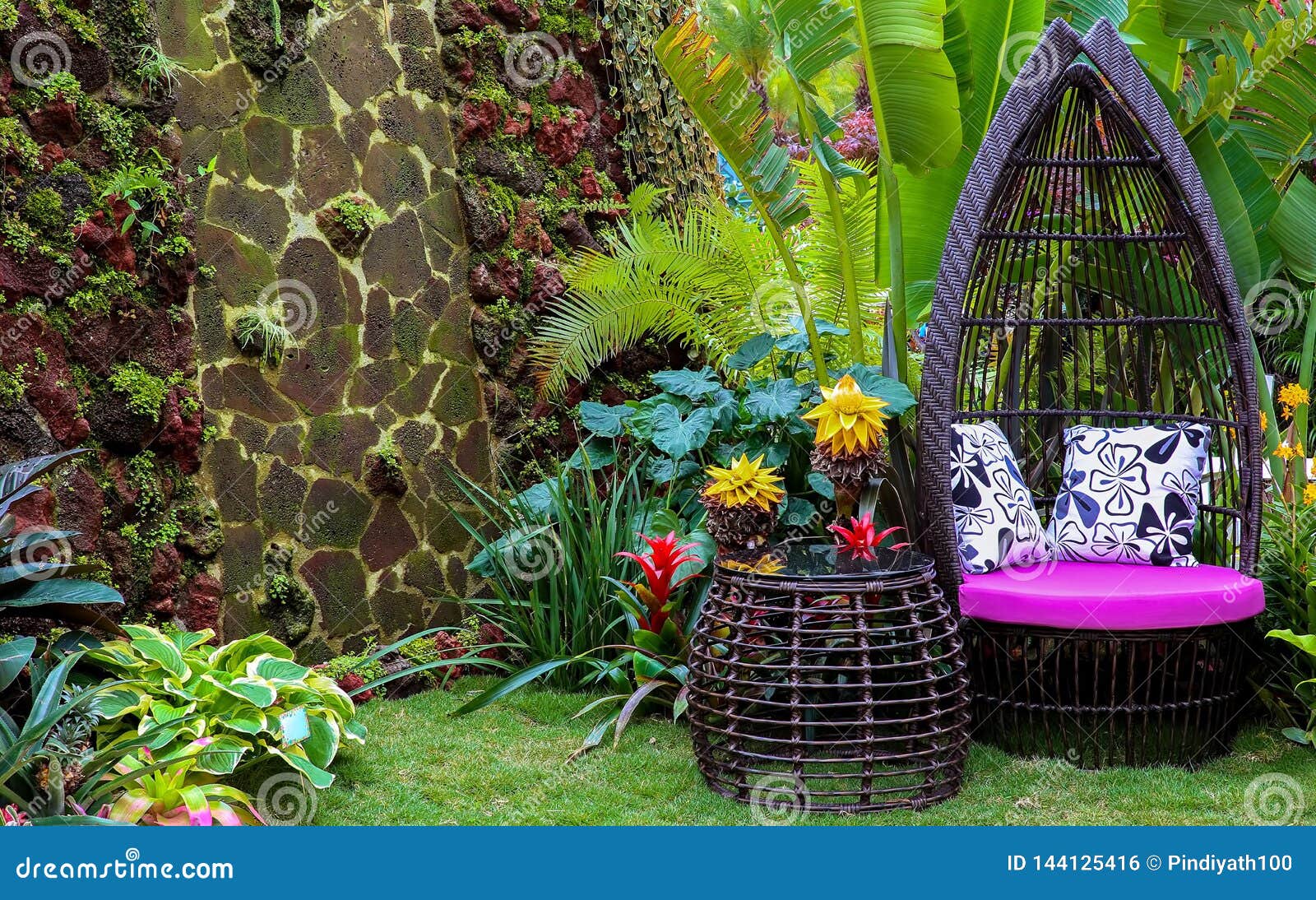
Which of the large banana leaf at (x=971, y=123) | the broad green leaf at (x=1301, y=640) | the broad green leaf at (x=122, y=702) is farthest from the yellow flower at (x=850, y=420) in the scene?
the broad green leaf at (x=122, y=702)

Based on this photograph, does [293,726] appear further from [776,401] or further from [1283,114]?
[1283,114]

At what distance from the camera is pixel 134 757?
112 inches

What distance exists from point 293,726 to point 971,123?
3332 millimetres

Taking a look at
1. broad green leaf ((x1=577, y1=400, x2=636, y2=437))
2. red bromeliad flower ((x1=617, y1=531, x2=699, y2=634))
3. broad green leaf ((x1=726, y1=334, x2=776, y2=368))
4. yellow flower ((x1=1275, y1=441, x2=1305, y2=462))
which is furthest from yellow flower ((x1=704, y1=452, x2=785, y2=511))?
yellow flower ((x1=1275, y1=441, x2=1305, y2=462))

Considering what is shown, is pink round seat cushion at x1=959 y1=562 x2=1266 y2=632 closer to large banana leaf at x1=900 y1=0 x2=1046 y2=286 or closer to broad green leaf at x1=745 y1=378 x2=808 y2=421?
broad green leaf at x1=745 y1=378 x2=808 y2=421

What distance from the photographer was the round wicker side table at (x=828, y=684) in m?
3.06

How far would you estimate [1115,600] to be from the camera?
129 inches

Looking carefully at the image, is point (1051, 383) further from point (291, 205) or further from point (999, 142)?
point (291, 205)

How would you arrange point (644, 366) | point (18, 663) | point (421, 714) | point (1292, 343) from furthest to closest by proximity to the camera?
point (1292, 343), point (644, 366), point (421, 714), point (18, 663)

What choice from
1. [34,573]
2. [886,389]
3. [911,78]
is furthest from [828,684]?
[34,573]

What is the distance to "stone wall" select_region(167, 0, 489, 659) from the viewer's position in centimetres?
413

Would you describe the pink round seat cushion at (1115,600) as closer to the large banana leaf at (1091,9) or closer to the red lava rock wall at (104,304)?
the large banana leaf at (1091,9)

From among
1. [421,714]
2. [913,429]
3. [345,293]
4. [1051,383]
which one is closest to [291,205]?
[345,293]

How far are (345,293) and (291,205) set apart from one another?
0.39 meters
